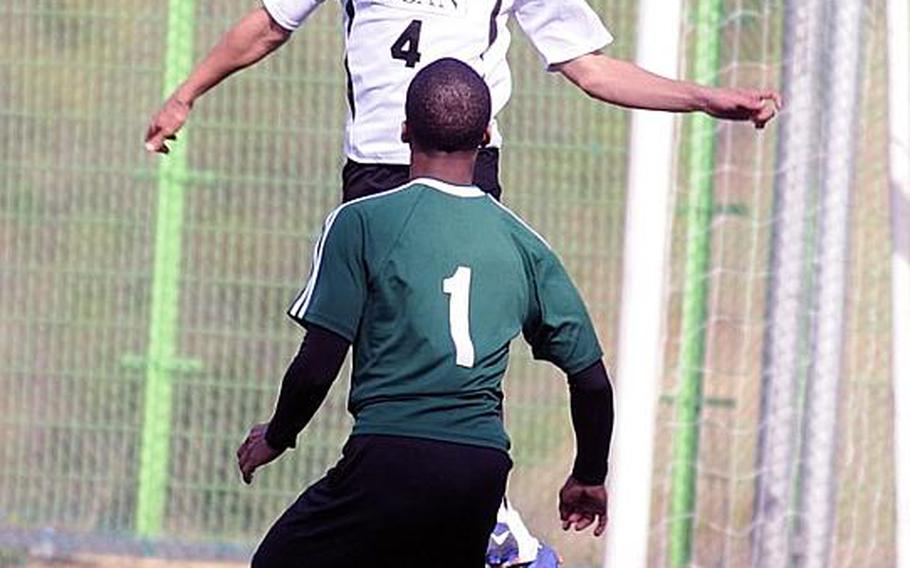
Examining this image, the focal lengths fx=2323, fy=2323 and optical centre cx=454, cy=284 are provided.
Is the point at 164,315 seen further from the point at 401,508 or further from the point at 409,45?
the point at 401,508

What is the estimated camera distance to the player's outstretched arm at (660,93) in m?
5.73

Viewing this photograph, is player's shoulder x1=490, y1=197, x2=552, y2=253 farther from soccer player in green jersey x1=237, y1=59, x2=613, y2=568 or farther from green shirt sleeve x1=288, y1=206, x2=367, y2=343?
green shirt sleeve x1=288, y1=206, x2=367, y2=343

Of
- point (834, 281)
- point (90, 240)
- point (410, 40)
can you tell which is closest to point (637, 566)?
point (834, 281)

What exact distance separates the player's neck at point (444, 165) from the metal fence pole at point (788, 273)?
3006mm

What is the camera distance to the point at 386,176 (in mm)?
5949

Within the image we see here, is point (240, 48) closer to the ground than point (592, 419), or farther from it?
farther from it

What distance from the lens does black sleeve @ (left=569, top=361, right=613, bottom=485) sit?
5.30m

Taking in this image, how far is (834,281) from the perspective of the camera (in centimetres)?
787

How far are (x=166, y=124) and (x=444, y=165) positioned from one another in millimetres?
1193

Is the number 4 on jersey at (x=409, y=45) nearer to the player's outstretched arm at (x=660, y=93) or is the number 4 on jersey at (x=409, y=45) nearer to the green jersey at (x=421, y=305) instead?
the player's outstretched arm at (x=660, y=93)

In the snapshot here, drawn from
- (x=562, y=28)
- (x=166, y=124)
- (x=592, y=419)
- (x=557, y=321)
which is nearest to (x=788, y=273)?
(x=562, y=28)

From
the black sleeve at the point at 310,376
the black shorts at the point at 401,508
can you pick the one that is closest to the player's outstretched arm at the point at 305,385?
the black sleeve at the point at 310,376

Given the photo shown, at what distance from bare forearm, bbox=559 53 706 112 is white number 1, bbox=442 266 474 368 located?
1009mm

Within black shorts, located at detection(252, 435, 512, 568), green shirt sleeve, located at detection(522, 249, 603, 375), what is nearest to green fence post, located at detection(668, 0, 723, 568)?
green shirt sleeve, located at detection(522, 249, 603, 375)
